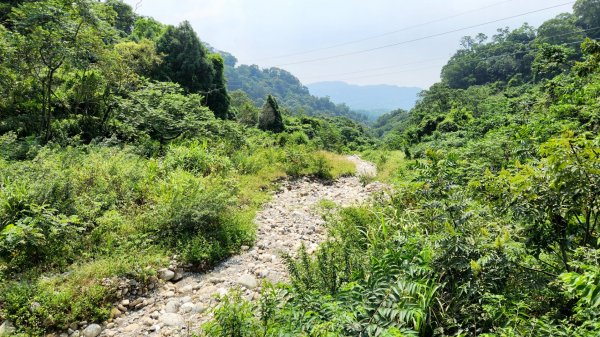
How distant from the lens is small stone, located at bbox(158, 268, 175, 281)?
544 centimetres

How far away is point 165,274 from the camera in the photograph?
546cm

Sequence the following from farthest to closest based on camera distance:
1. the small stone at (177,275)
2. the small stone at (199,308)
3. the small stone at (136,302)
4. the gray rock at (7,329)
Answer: the small stone at (177,275)
the small stone at (136,302)
the small stone at (199,308)
the gray rock at (7,329)

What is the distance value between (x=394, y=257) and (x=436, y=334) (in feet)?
2.62

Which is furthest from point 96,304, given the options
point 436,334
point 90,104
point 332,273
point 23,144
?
point 90,104

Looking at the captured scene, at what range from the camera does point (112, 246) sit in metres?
5.61

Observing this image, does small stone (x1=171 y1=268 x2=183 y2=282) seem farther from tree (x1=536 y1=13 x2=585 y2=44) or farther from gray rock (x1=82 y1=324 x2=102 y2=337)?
tree (x1=536 y1=13 x2=585 y2=44)

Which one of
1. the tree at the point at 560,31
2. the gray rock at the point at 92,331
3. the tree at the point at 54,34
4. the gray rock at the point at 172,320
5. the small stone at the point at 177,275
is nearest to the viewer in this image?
the gray rock at the point at 92,331

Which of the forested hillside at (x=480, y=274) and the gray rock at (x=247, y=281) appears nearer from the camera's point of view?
the forested hillside at (x=480, y=274)

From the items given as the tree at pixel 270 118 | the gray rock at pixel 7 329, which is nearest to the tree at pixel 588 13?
the tree at pixel 270 118

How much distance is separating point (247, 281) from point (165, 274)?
1347 mm

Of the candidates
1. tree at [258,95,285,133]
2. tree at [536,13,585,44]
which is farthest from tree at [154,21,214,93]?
tree at [536,13,585,44]

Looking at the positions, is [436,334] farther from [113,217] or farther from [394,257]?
[113,217]

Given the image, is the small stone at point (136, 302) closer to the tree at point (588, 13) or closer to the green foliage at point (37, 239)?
the green foliage at point (37, 239)

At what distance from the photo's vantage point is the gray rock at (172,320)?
4.44m
